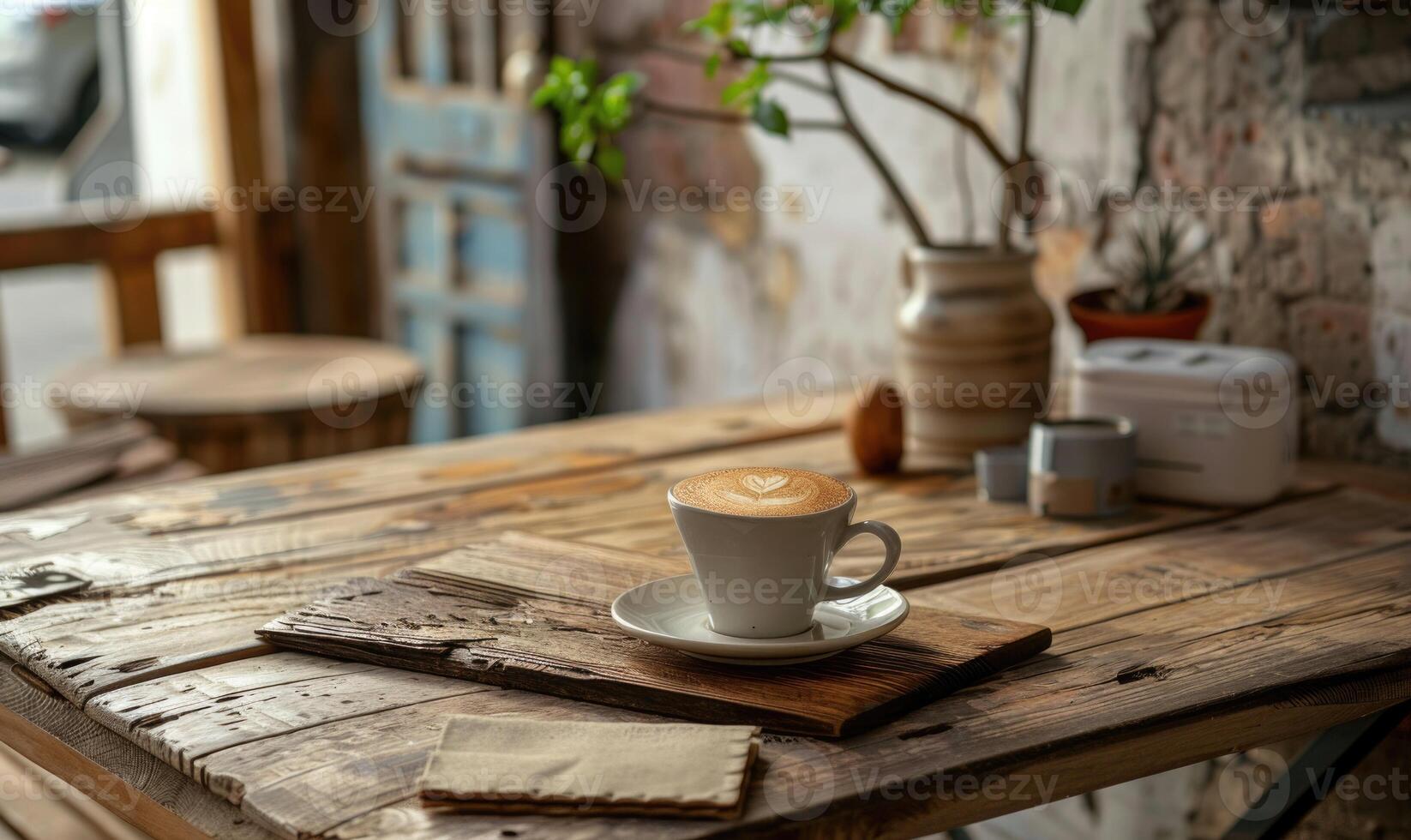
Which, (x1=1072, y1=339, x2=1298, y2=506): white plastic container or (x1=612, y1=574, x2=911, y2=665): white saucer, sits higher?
(x1=1072, y1=339, x2=1298, y2=506): white plastic container

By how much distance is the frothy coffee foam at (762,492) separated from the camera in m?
1.02

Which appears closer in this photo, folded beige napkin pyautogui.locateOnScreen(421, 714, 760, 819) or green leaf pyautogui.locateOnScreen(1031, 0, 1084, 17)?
folded beige napkin pyautogui.locateOnScreen(421, 714, 760, 819)

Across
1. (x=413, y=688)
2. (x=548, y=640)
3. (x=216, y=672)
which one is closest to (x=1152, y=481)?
(x=548, y=640)

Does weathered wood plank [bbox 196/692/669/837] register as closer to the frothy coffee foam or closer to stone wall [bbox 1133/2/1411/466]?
the frothy coffee foam

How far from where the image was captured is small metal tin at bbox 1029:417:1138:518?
149cm

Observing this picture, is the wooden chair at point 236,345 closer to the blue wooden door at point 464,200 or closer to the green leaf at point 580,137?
the blue wooden door at point 464,200

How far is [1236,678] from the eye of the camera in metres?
1.06

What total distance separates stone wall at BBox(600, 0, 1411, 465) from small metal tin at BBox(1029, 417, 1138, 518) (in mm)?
435

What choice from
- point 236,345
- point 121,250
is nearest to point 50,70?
point 121,250

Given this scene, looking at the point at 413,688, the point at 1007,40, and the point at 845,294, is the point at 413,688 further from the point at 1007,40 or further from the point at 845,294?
the point at 845,294

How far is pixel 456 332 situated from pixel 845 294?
1.30 m

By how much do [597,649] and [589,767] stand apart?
0.21 meters

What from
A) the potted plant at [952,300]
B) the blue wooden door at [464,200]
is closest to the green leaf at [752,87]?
the potted plant at [952,300]

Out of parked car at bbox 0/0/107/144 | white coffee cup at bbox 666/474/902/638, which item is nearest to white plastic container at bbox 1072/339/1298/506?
white coffee cup at bbox 666/474/902/638
